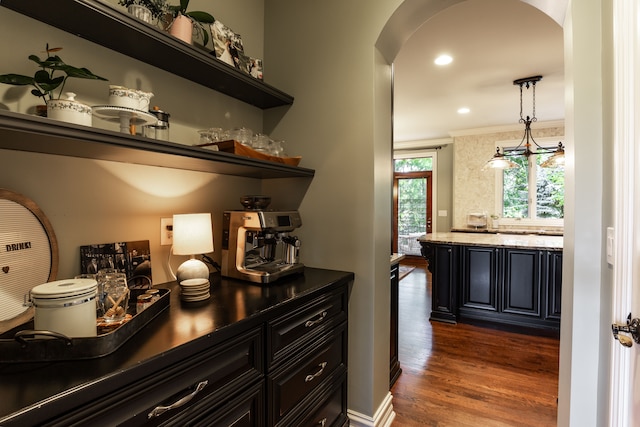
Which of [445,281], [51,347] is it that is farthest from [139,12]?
[445,281]

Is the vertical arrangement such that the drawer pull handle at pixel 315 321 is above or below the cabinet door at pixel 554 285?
above

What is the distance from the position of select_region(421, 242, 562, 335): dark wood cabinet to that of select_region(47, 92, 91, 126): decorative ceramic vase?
3370mm

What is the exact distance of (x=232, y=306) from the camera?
1171 millimetres

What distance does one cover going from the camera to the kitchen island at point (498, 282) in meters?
3.15

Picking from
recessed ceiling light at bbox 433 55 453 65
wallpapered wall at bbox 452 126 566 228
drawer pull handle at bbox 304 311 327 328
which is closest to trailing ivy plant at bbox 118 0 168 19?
drawer pull handle at bbox 304 311 327 328

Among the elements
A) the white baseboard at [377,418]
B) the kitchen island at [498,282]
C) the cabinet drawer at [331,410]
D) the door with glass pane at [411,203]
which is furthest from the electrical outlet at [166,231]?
the door with glass pane at [411,203]

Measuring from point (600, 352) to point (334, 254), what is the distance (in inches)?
46.3


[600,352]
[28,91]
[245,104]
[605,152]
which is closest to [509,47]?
[605,152]

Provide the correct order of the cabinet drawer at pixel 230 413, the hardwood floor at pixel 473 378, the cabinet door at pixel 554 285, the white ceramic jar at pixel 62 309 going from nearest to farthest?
the white ceramic jar at pixel 62 309
the cabinet drawer at pixel 230 413
the hardwood floor at pixel 473 378
the cabinet door at pixel 554 285

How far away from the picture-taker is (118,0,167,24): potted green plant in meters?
1.19

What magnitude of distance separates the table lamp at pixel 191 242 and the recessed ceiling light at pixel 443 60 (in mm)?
2970

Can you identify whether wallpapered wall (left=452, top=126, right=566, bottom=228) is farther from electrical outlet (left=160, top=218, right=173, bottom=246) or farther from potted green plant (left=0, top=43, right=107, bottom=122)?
potted green plant (left=0, top=43, right=107, bottom=122)

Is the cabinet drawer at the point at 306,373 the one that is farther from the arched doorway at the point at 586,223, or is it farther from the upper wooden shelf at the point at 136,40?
Answer: the upper wooden shelf at the point at 136,40

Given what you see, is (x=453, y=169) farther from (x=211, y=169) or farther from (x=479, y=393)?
(x=211, y=169)
